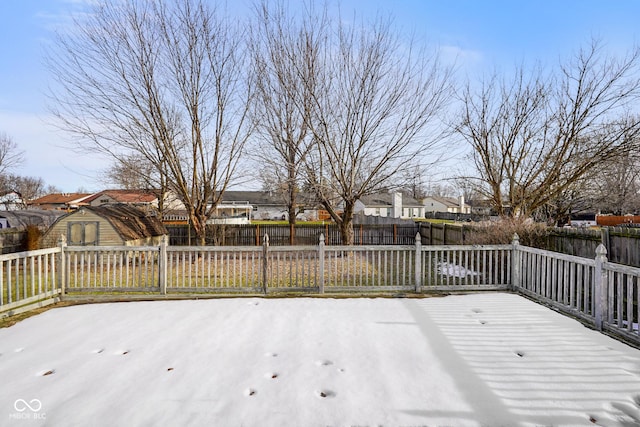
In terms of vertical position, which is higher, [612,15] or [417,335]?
[612,15]

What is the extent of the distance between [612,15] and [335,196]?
8752 millimetres

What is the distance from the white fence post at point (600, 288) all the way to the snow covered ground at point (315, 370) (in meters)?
0.30

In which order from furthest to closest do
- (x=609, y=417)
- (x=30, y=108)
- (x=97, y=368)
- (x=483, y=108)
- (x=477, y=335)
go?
(x=483, y=108), (x=30, y=108), (x=477, y=335), (x=97, y=368), (x=609, y=417)

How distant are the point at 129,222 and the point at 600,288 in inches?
579

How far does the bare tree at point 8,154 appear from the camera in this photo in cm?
3136

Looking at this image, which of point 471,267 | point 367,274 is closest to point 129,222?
point 367,274

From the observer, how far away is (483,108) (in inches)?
453

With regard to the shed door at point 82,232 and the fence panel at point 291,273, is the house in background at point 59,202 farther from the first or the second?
the fence panel at point 291,273

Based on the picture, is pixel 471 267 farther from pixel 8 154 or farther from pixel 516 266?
pixel 8 154

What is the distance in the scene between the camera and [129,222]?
1310 centimetres

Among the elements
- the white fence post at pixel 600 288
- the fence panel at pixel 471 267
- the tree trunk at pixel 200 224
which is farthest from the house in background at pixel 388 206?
the white fence post at pixel 600 288

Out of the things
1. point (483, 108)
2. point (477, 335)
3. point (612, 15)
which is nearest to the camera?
point (477, 335)

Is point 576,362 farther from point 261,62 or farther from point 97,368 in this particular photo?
point 261,62

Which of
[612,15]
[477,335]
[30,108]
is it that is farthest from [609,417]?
[30,108]
